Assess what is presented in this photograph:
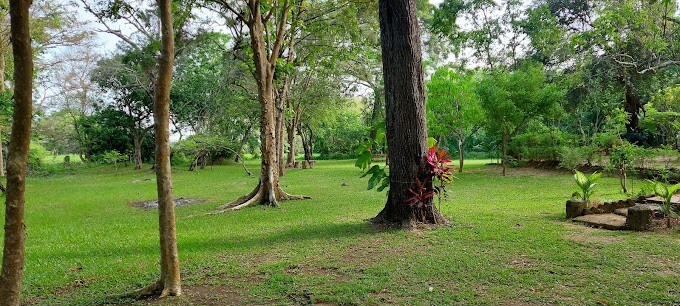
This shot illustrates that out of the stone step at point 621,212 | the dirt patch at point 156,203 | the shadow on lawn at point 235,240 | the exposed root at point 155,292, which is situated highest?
the stone step at point 621,212

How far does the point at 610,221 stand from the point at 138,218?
836 cm

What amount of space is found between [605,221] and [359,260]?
3799 mm

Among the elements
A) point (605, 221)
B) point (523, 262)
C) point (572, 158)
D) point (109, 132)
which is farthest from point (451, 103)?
point (109, 132)

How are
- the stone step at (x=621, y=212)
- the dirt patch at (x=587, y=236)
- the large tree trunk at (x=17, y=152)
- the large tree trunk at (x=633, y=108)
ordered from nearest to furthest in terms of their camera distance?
1. the large tree trunk at (x=17, y=152)
2. the dirt patch at (x=587, y=236)
3. the stone step at (x=621, y=212)
4. the large tree trunk at (x=633, y=108)

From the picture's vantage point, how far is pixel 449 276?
4.10 meters

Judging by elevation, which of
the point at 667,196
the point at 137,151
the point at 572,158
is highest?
the point at 137,151

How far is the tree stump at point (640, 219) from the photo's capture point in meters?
5.62

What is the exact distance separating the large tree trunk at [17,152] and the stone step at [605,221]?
6564mm

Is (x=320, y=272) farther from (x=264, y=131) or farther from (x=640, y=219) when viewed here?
(x=264, y=131)

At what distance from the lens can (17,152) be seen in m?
2.73

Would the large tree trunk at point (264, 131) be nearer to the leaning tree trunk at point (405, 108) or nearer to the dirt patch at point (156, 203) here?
the dirt patch at point (156, 203)

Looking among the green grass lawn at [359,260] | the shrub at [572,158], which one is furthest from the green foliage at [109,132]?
the shrub at [572,158]

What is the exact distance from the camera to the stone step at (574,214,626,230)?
5.87m

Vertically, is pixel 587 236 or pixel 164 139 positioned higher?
pixel 164 139
